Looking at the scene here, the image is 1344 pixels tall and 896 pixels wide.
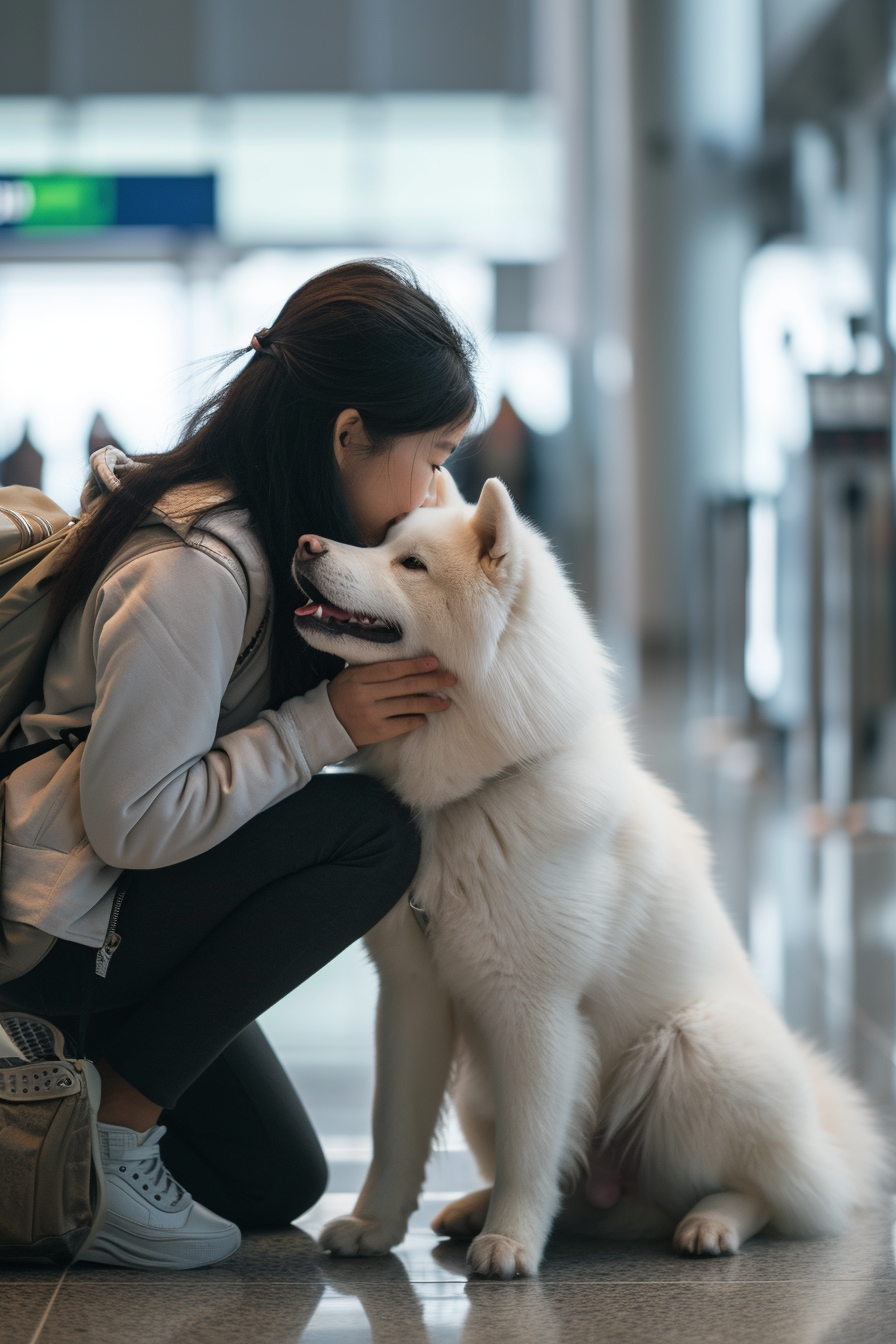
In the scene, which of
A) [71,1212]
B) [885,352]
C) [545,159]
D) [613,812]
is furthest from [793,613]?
[545,159]

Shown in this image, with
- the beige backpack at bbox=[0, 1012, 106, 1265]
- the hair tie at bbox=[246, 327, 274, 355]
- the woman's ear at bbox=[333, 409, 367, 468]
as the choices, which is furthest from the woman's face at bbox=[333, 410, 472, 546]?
the beige backpack at bbox=[0, 1012, 106, 1265]

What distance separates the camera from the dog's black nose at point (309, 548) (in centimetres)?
160

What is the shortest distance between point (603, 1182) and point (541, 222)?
11796 millimetres

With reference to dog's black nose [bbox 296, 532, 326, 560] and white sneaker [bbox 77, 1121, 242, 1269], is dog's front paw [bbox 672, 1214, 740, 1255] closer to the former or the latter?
white sneaker [bbox 77, 1121, 242, 1269]

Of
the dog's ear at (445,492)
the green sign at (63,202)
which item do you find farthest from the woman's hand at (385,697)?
the green sign at (63,202)

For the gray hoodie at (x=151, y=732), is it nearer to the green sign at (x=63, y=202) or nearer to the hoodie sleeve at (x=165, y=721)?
the hoodie sleeve at (x=165, y=721)

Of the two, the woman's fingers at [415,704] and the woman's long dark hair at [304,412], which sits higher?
the woman's long dark hair at [304,412]

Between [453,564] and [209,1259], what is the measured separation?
0.99m

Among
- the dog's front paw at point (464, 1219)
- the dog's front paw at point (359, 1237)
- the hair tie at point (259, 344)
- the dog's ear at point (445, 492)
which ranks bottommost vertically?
the dog's front paw at point (464, 1219)

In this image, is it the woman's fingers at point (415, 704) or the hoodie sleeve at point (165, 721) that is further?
the woman's fingers at point (415, 704)

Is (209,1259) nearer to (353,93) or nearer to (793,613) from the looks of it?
(793,613)

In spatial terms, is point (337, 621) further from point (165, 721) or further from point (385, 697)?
point (165, 721)

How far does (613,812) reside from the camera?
174 cm

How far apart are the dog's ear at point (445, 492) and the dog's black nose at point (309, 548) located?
15.5 inches
